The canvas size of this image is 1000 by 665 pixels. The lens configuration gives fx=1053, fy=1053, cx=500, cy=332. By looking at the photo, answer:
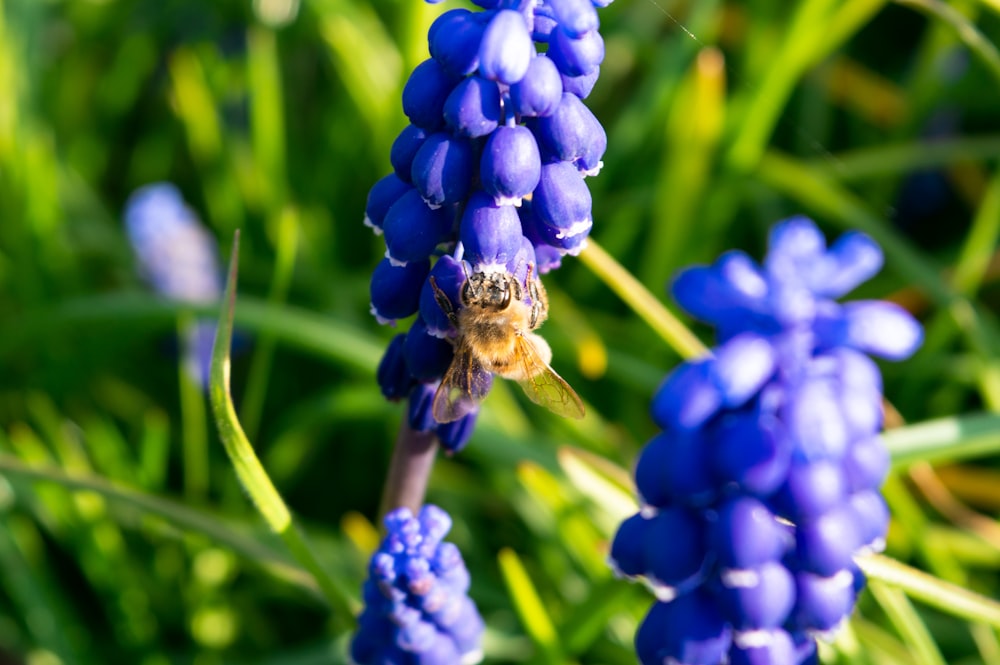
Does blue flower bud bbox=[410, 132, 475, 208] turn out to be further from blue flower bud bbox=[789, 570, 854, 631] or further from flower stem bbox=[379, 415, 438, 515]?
blue flower bud bbox=[789, 570, 854, 631]

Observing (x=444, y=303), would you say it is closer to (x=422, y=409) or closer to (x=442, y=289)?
(x=442, y=289)

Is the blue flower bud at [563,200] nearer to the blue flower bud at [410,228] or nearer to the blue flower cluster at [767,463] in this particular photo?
the blue flower bud at [410,228]

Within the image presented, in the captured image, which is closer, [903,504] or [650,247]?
[903,504]

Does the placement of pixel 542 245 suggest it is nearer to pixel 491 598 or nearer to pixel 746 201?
pixel 491 598

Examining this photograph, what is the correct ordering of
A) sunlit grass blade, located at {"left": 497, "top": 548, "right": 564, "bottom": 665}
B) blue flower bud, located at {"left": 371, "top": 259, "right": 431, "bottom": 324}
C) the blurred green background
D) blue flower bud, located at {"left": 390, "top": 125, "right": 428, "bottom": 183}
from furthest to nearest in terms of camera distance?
the blurred green background, sunlit grass blade, located at {"left": 497, "top": 548, "right": 564, "bottom": 665}, blue flower bud, located at {"left": 371, "top": 259, "right": 431, "bottom": 324}, blue flower bud, located at {"left": 390, "top": 125, "right": 428, "bottom": 183}

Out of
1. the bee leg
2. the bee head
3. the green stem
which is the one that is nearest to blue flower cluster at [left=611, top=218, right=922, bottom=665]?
the bee head

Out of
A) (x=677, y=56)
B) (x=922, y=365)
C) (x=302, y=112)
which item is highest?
(x=302, y=112)

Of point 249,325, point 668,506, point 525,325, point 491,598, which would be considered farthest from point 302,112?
point 668,506

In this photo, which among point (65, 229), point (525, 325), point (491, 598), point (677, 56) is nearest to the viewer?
point (525, 325)
